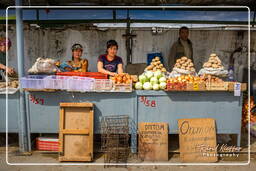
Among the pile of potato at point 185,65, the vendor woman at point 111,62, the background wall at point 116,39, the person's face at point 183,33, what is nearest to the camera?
the pile of potato at point 185,65

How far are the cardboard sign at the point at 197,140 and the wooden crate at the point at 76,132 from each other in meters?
1.74

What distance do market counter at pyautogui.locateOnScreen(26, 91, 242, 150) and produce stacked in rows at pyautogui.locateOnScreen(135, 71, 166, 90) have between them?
10cm

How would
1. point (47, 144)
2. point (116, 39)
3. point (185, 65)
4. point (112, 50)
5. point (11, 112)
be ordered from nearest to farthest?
point (11, 112) → point (47, 144) → point (185, 65) → point (112, 50) → point (116, 39)

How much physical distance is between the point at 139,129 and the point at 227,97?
1840mm

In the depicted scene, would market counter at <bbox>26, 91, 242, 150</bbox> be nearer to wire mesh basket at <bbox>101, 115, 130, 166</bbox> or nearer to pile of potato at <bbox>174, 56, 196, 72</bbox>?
wire mesh basket at <bbox>101, 115, 130, 166</bbox>

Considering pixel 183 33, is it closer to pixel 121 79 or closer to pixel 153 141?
pixel 121 79

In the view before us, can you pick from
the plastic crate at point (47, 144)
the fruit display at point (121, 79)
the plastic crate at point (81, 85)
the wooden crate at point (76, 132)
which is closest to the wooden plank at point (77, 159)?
the wooden crate at point (76, 132)

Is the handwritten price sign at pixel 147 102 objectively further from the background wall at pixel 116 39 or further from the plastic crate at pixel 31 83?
the background wall at pixel 116 39

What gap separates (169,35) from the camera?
724 cm

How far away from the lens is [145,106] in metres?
4.15

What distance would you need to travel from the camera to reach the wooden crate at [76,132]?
398 centimetres

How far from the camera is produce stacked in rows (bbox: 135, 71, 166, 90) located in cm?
411

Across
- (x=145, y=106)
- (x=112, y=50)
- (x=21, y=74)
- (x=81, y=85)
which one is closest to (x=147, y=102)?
(x=145, y=106)

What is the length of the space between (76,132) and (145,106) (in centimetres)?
139
